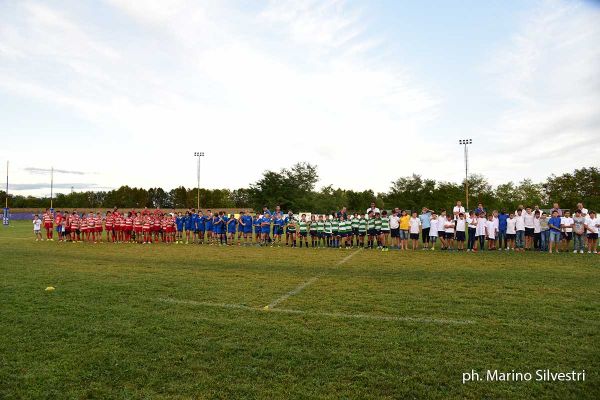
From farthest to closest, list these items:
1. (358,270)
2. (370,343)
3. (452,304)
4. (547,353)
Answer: (358,270) → (452,304) → (370,343) → (547,353)

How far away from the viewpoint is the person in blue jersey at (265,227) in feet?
65.5

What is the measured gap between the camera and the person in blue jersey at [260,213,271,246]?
1997 centimetres

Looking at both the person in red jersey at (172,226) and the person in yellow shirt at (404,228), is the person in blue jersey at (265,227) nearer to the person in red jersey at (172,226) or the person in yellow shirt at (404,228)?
the person in red jersey at (172,226)

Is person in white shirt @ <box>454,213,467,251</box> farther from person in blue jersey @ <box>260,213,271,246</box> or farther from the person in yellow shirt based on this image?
person in blue jersey @ <box>260,213,271,246</box>

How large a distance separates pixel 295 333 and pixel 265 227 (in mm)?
14552

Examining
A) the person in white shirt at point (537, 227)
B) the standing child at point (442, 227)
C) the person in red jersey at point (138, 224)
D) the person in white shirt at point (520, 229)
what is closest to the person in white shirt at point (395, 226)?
the standing child at point (442, 227)

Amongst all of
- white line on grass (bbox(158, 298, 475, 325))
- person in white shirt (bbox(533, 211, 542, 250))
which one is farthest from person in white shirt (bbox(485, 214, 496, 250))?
white line on grass (bbox(158, 298, 475, 325))

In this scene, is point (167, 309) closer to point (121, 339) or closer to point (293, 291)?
point (121, 339)

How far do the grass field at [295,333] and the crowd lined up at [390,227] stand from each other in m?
6.46

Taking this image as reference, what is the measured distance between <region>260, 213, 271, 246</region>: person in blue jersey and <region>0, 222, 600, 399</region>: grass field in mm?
9397

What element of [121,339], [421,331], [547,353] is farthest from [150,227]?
[547,353]

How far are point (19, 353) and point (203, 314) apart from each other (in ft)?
8.00

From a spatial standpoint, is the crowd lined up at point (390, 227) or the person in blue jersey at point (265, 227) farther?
the person in blue jersey at point (265, 227)

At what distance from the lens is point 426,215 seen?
1817cm
